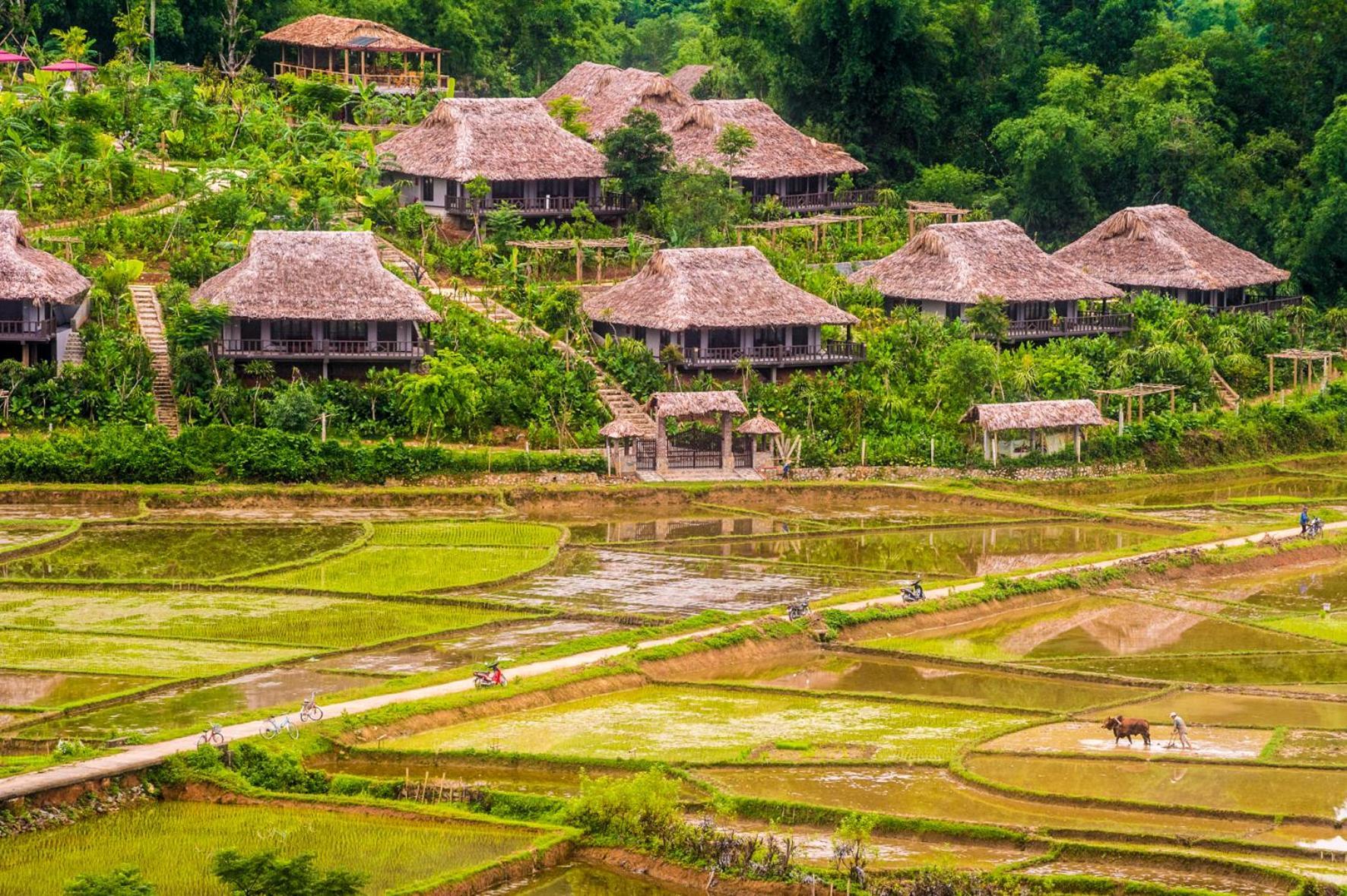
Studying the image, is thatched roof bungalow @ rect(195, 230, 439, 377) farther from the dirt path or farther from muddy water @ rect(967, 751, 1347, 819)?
muddy water @ rect(967, 751, 1347, 819)

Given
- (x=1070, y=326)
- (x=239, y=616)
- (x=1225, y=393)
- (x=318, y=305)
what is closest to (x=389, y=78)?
(x=318, y=305)

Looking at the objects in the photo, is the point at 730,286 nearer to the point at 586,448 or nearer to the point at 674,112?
the point at 586,448

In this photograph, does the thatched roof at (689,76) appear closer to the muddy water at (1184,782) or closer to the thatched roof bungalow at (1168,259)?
the thatched roof bungalow at (1168,259)

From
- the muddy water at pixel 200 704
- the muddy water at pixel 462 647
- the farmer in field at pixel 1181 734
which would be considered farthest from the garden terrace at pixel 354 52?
the farmer in field at pixel 1181 734

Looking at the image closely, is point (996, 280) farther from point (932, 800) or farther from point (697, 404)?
point (932, 800)

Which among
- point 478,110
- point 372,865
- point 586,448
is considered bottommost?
point 372,865

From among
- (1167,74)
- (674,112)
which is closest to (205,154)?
(674,112)
